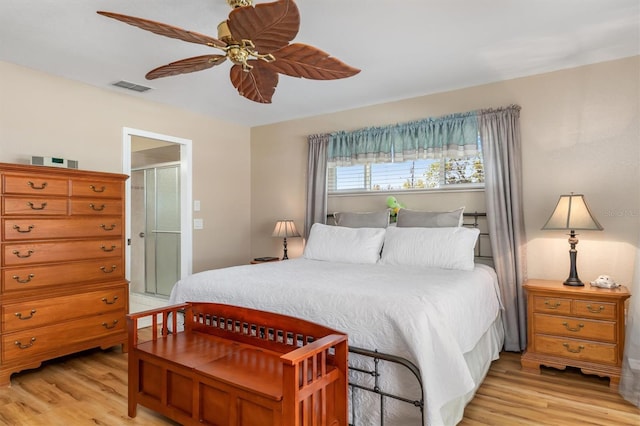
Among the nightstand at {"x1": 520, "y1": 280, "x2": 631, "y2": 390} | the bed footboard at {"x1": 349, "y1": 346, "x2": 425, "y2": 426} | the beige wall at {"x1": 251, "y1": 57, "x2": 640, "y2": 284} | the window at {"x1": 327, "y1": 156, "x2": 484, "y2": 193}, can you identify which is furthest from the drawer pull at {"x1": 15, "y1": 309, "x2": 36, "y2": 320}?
the nightstand at {"x1": 520, "y1": 280, "x2": 631, "y2": 390}

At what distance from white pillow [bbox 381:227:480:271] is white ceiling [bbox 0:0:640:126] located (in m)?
1.38

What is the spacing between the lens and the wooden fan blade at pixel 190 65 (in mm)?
2138

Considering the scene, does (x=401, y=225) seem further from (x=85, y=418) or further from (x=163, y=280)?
(x=163, y=280)

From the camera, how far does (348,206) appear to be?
4516mm

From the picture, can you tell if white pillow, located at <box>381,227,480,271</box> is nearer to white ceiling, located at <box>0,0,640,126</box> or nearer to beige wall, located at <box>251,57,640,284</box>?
beige wall, located at <box>251,57,640,284</box>

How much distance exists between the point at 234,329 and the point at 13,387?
69.0 inches

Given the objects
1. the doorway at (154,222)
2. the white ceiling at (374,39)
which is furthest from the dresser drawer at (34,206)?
the doorway at (154,222)

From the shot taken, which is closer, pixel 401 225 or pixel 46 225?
pixel 46 225

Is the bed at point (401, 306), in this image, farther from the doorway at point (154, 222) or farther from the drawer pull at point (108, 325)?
the doorway at point (154, 222)

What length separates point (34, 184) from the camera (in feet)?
9.63

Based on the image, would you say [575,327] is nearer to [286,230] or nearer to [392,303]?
[392,303]

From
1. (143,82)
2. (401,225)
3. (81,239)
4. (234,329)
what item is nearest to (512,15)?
(401,225)

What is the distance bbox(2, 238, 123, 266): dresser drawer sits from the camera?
2.83 m

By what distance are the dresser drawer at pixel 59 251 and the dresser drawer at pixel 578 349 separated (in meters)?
3.49
